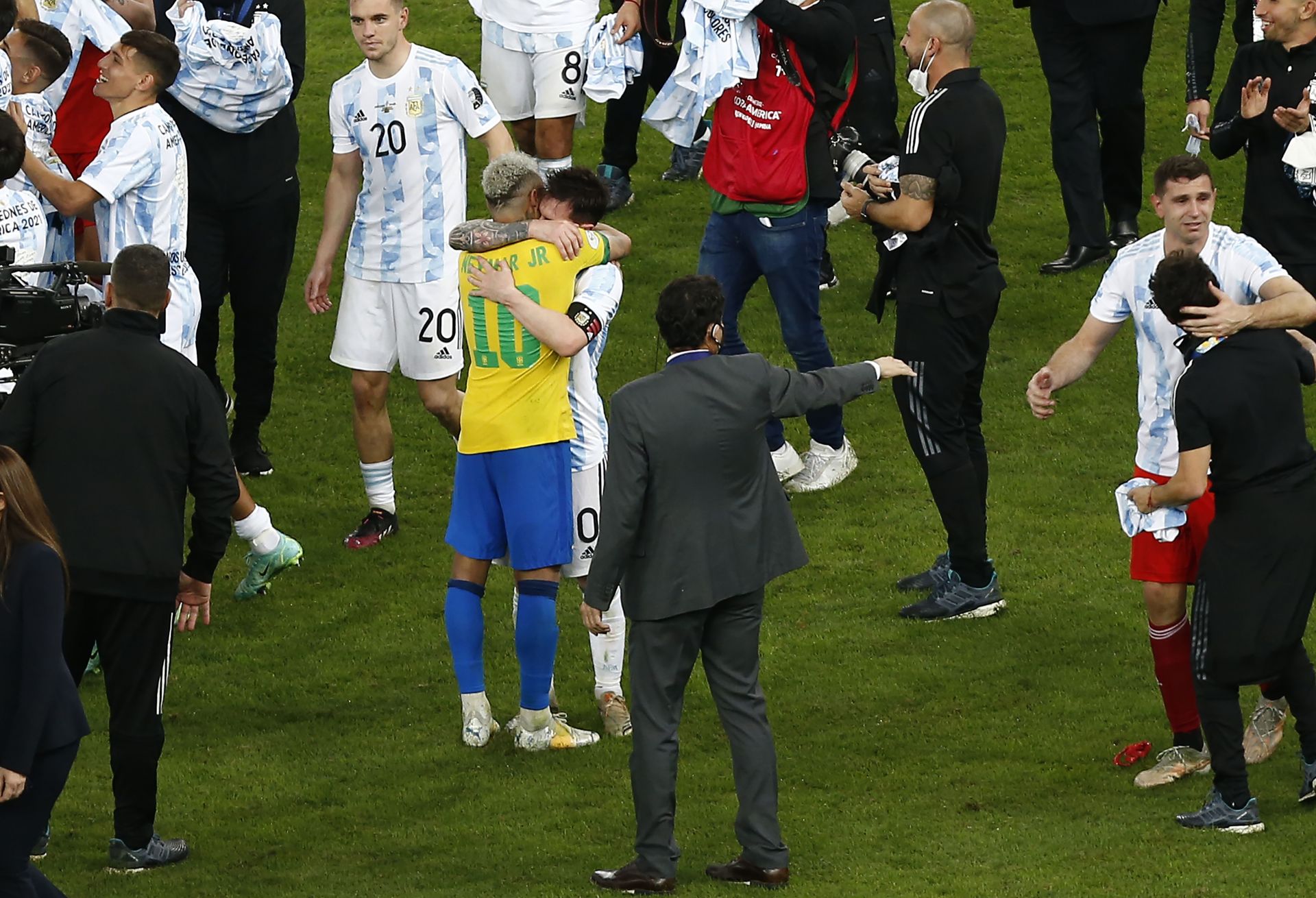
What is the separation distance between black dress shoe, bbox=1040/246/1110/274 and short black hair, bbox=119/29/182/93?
5732 millimetres

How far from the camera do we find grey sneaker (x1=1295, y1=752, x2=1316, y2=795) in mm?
5812

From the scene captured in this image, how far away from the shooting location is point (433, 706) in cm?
720

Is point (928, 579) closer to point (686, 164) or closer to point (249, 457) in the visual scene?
point (249, 457)

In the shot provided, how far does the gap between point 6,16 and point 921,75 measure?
3819 millimetres

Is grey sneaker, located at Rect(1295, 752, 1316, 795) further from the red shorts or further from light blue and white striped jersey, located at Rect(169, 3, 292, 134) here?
light blue and white striped jersey, located at Rect(169, 3, 292, 134)

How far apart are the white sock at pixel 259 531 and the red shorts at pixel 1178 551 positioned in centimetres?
334

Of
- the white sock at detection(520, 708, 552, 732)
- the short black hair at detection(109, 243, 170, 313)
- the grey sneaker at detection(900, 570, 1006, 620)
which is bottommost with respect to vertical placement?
the white sock at detection(520, 708, 552, 732)

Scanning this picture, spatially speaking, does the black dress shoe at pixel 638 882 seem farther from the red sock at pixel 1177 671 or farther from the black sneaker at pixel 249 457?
the black sneaker at pixel 249 457

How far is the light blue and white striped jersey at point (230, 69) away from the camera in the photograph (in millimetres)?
8289

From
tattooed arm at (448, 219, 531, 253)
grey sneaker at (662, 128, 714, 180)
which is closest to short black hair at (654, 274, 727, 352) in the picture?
tattooed arm at (448, 219, 531, 253)

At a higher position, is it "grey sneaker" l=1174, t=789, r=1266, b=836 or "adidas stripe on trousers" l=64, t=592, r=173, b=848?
"adidas stripe on trousers" l=64, t=592, r=173, b=848

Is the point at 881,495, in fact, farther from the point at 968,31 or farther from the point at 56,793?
the point at 56,793

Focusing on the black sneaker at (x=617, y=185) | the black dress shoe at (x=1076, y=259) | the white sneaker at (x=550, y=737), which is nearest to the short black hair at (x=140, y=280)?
the white sneaker at (x=550, y=737)

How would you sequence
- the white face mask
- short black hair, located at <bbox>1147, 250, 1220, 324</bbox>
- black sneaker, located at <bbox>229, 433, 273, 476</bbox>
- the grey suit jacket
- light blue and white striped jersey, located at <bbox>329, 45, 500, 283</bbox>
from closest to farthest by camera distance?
the grey suit jacket
short black hair, located at <bbox>1147, 250, 1220, 324</bbox>
the white face mask
light blue and white striped jersey, located at <bbox>329, 45, 500, 283</bbox>
black sneaker, located at <bbox>229, 433, 273, 476</bbox>
